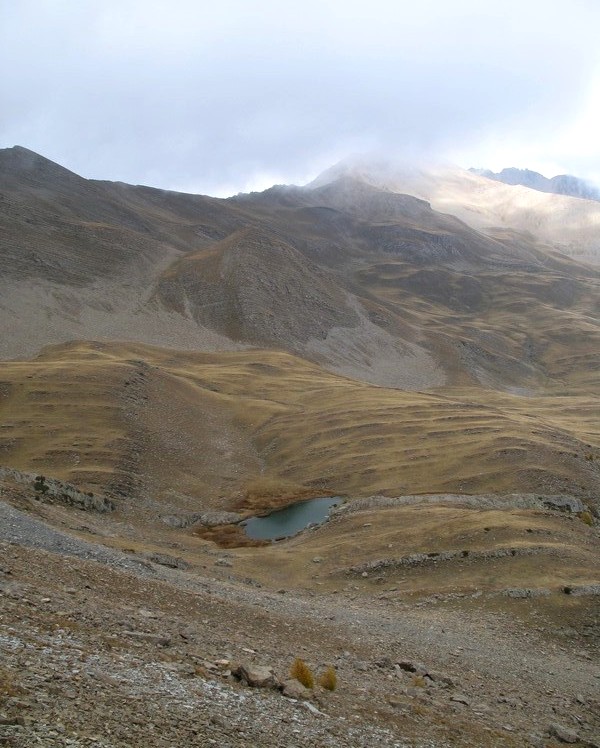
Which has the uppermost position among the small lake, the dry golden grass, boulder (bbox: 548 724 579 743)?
the dry golden grass

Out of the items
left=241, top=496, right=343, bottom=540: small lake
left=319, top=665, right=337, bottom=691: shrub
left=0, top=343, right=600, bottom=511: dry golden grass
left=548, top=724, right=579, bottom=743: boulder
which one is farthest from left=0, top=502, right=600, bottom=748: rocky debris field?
left=0, top=343, right=600, bottom=511: dry golden grass

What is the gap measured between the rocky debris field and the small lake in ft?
71.5

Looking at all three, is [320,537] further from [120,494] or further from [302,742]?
[302,742]

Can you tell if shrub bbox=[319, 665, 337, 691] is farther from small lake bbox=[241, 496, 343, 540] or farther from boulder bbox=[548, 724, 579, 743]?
small lake bbox=[241, 496, 343, 540]

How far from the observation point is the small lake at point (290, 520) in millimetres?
59406

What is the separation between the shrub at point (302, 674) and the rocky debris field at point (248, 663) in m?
0.39

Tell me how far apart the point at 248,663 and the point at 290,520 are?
A: 43.1m

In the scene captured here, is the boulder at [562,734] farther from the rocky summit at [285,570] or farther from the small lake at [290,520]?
the small lake at [290,520]

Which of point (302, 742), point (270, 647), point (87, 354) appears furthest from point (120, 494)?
point (87, 354)

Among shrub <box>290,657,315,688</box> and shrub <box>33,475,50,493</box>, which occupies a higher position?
shrub <box>33,475,50,493</box>

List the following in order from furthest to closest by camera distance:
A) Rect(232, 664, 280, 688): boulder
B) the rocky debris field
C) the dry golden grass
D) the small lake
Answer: the dry golden grass, the small lake, Rect(232, 664, 280, 688): boulder, the rocky debris field

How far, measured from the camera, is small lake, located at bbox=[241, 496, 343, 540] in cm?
5941

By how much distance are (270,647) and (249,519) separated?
38945mm

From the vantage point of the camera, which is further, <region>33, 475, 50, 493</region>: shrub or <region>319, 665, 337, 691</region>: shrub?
<region>33, 475, 50, 493</region>: shrub
